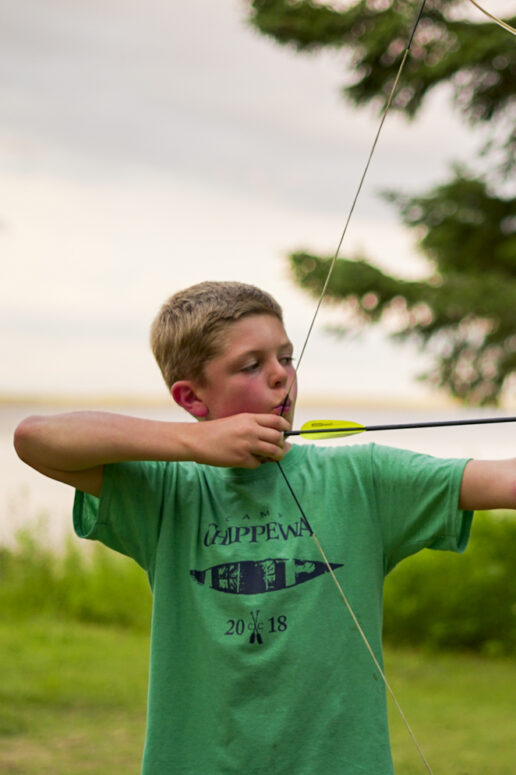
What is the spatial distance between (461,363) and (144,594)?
89.9 inches

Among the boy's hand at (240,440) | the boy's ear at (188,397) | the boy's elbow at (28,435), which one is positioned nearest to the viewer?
the boy's hand at (240,440)

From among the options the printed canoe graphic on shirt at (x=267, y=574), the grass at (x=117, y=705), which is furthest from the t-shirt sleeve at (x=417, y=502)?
the grass at (x=117, y=705)

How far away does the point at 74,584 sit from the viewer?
5.59 meters

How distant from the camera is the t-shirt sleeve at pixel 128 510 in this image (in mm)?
1482

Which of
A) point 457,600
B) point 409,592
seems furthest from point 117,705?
point 457,600

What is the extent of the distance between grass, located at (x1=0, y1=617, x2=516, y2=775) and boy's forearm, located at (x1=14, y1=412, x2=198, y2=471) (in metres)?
Answer: 2.05

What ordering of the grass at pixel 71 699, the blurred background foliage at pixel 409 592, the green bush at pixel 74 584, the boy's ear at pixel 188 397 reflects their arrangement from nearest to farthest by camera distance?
the boy's ear at pixel 188 397 < the grass at pixel 71 699 < the blurred background foliage at pixel 409 592 < the green bush at pixel 74 584

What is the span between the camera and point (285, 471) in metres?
1.50

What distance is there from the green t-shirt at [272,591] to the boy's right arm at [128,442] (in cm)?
7

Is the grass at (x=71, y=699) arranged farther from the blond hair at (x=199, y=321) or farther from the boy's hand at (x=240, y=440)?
the boy's hand at (x=240, y=440)

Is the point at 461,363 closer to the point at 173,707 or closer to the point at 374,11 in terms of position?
the point at 374,11

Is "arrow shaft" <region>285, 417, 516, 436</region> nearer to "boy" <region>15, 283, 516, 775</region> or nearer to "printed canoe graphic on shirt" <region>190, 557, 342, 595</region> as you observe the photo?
"boy" <region>15, 283, 516, 775</region>

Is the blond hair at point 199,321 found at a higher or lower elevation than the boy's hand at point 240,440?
higher

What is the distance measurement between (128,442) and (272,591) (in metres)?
0.31
